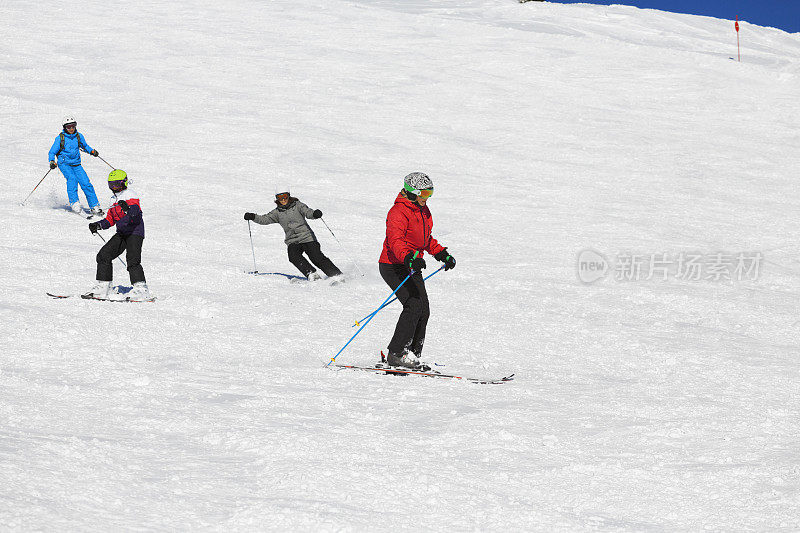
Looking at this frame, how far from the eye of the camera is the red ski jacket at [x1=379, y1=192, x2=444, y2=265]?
7.22 meters

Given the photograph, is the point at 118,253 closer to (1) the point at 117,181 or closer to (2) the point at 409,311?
(1) the point at 117,181

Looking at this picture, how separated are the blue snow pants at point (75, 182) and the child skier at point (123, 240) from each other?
4692 mm

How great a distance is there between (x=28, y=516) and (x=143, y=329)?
4487 mm

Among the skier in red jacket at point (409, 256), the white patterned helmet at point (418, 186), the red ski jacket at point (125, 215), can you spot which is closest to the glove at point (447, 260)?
the skier in red jacket at point (409, 256)

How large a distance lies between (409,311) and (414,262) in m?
0.71

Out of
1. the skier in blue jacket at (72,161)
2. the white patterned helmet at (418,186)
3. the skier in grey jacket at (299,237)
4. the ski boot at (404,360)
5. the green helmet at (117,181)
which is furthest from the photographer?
the skier in blue jacket at (72,161)

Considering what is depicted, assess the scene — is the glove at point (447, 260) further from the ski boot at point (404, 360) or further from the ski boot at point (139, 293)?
the ski boot at point (139, 293)

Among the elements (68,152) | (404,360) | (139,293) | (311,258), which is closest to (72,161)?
(68,152)

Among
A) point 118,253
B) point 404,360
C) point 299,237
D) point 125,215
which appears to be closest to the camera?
point 404,360

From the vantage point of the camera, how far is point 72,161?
1357 cm

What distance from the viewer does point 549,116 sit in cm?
2266

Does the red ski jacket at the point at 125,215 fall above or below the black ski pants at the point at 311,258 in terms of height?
above

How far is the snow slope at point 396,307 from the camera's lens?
4660mm

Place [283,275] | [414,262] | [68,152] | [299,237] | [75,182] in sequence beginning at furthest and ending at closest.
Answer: [75,182] < [68,152] < [283,275] < [299,237] < [414,262]
